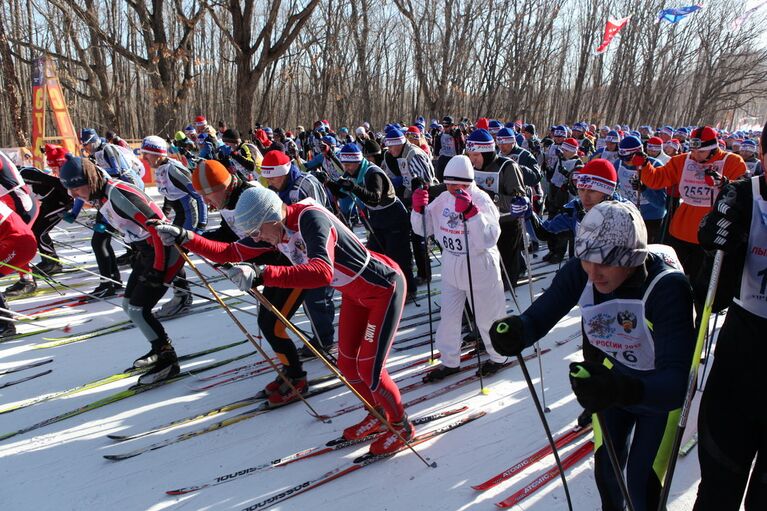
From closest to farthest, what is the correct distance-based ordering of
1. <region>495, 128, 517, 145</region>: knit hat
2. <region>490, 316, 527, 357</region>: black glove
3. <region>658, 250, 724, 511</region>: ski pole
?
<region>658, 250, 724, 511</region>: ski pole < <region>490, 316, 527, 357</region>: black glove < <region>495, 128, 517, 145</region>: knit hat

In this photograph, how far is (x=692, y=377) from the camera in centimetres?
196

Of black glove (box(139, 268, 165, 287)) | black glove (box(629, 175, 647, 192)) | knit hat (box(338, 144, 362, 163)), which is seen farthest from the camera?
knit hat (box(338, 144, 362, 163))

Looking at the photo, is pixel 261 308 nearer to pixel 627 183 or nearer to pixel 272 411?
pixel 272 411

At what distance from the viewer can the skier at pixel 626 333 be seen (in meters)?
1.66

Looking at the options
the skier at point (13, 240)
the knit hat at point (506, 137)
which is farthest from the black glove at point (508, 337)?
the knit hat at point (506, 137)

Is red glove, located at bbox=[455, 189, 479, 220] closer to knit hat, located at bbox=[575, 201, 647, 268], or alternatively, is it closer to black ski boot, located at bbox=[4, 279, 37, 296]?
knit hat, located at bbox=[575, 201, 647, 268]

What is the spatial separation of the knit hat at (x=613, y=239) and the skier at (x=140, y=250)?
10.9ft

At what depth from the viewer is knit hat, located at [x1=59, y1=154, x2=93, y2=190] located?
13.0 ft

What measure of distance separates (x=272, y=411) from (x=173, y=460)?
0.84 m

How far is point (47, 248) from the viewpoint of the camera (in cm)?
676

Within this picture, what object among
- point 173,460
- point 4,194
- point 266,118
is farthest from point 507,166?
point 266,118

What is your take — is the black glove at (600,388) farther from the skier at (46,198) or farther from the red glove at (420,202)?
the skier at (46,198)

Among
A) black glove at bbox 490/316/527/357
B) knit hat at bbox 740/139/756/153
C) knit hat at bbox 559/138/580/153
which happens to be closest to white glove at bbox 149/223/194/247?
black glove at bbox 490/316/527/357

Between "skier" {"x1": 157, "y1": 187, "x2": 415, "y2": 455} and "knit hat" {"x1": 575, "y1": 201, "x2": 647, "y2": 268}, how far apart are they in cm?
137
